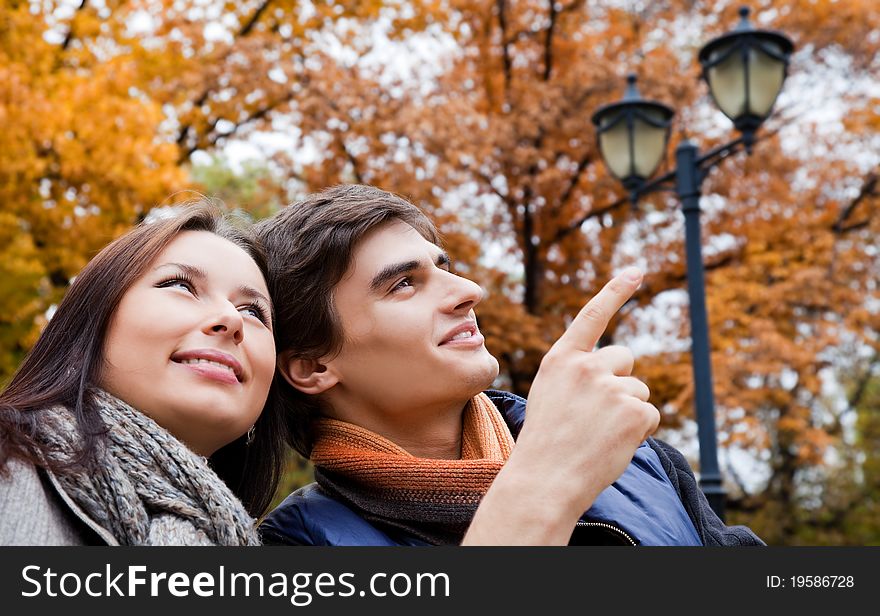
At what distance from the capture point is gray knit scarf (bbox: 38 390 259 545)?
1.51 meters

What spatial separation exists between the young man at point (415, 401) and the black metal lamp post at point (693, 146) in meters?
3.17

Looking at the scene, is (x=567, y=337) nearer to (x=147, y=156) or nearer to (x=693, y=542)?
(x=693, y=542)

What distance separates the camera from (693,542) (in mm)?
2131

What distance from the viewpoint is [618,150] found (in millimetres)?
6242

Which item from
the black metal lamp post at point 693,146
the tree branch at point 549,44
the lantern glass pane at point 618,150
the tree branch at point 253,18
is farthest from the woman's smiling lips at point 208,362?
the tree branch at point 549,44

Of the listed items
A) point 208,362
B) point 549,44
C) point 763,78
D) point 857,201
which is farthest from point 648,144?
point 549,44

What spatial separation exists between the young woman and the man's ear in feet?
1.04

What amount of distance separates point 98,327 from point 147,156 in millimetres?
6196

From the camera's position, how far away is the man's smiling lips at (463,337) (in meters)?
2.19

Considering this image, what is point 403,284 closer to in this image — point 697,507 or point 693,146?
point 697,507

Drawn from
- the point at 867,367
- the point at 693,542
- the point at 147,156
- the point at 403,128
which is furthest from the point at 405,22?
the point at 693,542

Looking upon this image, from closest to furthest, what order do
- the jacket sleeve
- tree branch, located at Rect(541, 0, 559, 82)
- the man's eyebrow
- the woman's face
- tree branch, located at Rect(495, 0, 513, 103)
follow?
1. the woman's face
2. the jacket sleeve
3. the man's eyebrow
4. tree branch, located at Rect(541, 0, 559, 82)
5. tree branch, located at Rect(495, 0, 513, 103)

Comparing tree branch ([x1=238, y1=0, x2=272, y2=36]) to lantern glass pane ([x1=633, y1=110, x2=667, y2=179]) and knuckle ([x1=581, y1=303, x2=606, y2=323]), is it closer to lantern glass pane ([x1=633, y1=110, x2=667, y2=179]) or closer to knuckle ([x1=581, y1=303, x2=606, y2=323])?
lantern glass pane ([x1=633, y1=110, x2=667, y2=179])

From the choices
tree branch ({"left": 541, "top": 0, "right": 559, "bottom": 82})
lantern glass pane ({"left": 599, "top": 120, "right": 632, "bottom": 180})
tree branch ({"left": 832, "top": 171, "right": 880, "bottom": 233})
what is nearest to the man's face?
lantern glass pane ({"left": 599, "top": 120, "right": 632, "bottom": 180})
